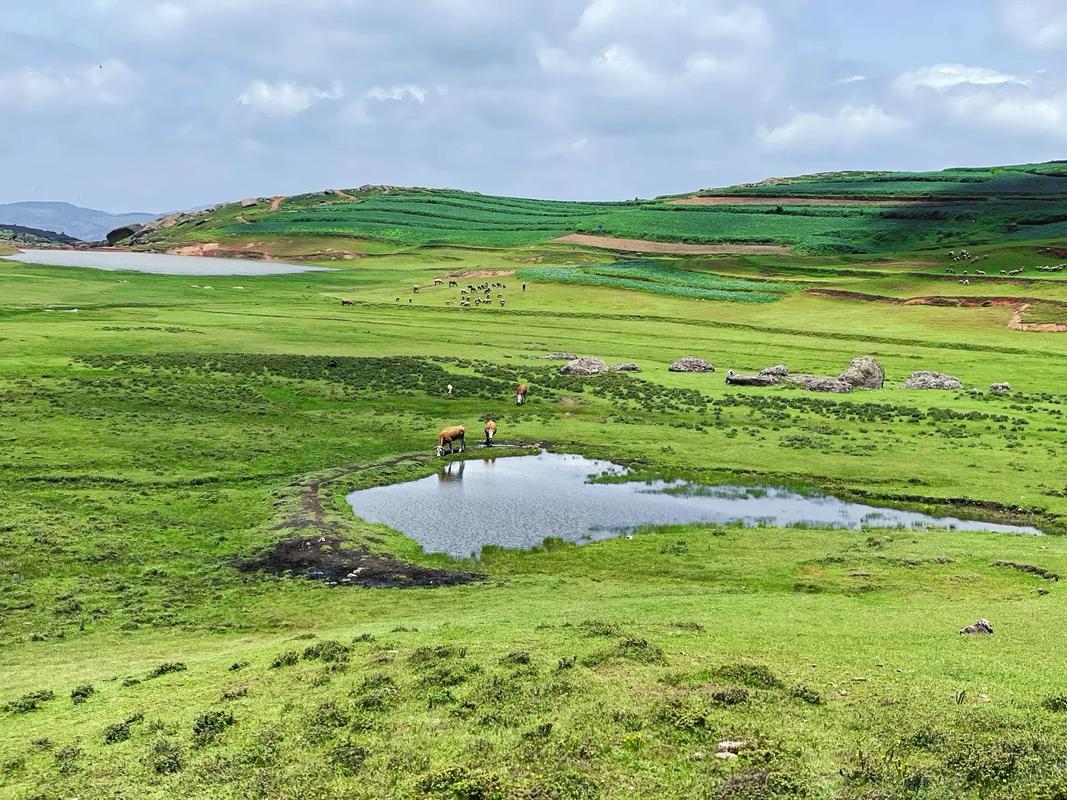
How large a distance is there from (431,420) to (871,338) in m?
56.7

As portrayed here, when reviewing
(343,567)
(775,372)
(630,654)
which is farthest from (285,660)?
(775,372)

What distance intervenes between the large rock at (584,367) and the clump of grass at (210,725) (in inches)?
2092

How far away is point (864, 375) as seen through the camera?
6594cm

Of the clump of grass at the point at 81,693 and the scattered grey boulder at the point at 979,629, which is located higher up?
the scattered grey boulder at the point at 979,629

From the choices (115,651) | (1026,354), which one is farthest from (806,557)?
(1026,354)

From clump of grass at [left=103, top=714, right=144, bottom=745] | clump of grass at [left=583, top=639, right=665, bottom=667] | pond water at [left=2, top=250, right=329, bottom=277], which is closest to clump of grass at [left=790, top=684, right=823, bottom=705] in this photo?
clump of grass at [left=583, top=639, right=665, bottom=667]

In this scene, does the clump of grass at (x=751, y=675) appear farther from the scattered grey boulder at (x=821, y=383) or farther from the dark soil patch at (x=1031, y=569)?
the scattered grey boulder at (x=821, y=383)

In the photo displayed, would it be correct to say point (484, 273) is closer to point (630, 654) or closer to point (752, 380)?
point (752, 380)

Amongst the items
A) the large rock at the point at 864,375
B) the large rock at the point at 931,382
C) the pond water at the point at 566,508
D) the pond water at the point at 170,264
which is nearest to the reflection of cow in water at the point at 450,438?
the pond water at the point at 566,508

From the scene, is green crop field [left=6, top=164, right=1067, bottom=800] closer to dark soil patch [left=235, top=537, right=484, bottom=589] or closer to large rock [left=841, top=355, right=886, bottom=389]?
dark soil patch [left=235, top=537, right=484, bottom=589]

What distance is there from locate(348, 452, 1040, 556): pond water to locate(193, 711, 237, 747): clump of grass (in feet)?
51.2

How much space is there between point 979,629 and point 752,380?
153 ft

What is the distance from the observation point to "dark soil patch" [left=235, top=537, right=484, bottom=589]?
2875 cm

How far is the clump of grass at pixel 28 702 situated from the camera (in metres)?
18.4
